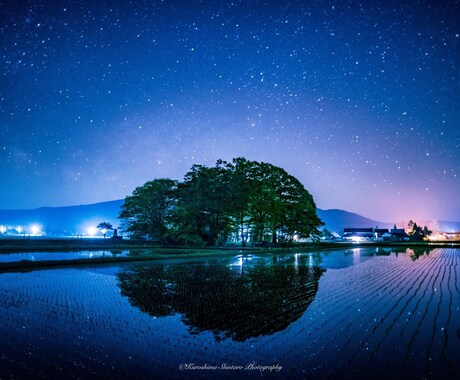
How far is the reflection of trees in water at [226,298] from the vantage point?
870 cm

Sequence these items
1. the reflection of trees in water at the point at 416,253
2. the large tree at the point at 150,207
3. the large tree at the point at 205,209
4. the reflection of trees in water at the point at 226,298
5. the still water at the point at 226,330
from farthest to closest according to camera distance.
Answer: the large tree at the point at 150,207, the large tree at the point at 205,209, the reflection of trees in water at the point at 416,253, the reflection of trees in water at the point at 226,298, the still water at the point at 226,330

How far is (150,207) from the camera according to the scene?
180 feet

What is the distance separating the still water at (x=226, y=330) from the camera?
5938mm

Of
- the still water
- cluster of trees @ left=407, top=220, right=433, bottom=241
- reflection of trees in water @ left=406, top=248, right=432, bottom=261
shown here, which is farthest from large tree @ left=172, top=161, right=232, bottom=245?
cluster of trees @ left=407, top=220, right=433, bottom=241

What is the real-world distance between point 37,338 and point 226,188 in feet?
130

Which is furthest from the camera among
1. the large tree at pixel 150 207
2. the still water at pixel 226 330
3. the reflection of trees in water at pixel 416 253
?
the large tree at pixel 150 207

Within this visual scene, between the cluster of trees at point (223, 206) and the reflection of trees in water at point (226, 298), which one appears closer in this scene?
the reflection of trees in water at point (226, 298)

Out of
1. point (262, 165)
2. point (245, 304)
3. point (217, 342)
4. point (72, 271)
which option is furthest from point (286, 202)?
point (217, 342)

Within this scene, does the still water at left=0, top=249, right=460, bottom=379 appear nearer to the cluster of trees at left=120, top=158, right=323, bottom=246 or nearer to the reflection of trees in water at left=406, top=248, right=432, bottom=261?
the reflection of trees in water at left=406, top=248, right=432, bottom=261

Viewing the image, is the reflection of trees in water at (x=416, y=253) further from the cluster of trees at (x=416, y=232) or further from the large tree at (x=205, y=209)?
the cluster of trees at (x=416, y=232)

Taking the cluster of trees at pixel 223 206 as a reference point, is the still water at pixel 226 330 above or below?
below

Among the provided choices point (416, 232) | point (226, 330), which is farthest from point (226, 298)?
point (416, 232)

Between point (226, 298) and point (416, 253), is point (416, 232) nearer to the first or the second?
point (416, 253)

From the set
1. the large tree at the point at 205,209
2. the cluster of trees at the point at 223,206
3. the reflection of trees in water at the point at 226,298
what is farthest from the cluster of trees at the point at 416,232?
the reflection of trees in water at the point at 226,298
